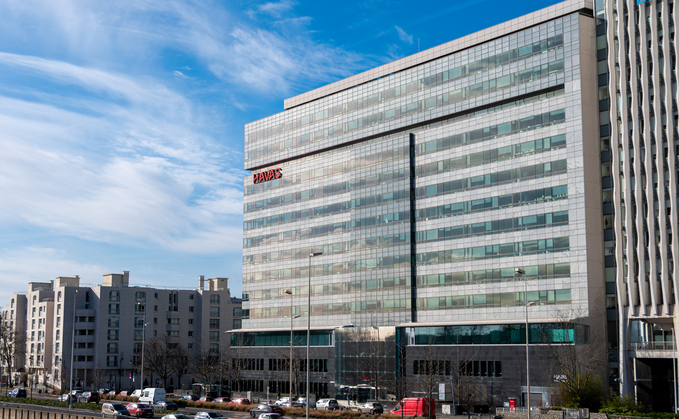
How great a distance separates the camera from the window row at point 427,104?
84812mm

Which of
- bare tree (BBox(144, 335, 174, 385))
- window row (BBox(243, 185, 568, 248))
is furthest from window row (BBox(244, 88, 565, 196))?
bare tree (BBox(144, 335, 174, 385))

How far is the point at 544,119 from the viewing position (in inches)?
3282

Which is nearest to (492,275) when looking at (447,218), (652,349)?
(447,218)

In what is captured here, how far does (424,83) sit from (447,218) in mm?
19221

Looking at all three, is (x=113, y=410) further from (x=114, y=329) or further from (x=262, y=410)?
(x=114, y=329)

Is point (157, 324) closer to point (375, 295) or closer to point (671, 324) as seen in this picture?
point (375, 295)

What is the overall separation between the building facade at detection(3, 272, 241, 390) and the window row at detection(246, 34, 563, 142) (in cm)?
5233

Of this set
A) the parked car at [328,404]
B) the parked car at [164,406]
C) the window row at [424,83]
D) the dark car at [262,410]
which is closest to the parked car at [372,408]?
the parked car at [328,404]

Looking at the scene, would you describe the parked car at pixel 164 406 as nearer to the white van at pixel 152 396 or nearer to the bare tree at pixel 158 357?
the white van at pixel 152 396

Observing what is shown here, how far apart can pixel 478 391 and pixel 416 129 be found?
36247mm

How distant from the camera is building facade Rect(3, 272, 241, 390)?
490ft

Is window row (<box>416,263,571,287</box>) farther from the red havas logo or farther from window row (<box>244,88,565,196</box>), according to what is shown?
the red havas logo

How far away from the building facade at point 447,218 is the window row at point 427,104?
185mm

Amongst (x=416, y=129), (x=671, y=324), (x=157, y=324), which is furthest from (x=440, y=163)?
(x=157, y=324)
